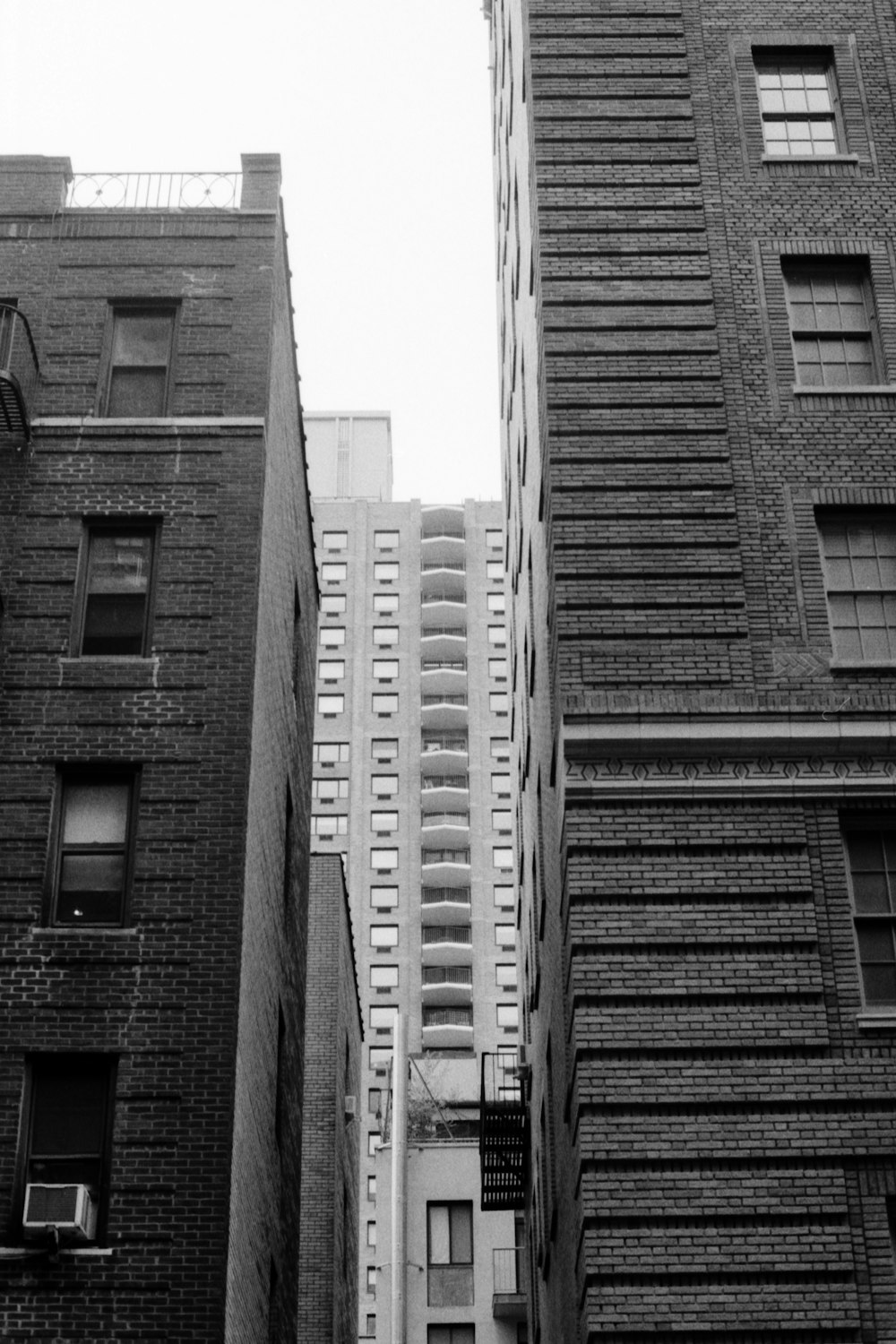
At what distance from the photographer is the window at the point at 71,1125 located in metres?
20.0

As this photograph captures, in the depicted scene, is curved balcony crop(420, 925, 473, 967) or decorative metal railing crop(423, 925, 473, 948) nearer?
curved balcony crop(420, 925, 473, 967)

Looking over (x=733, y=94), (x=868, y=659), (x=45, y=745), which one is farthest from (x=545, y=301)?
(x=45, y=745)

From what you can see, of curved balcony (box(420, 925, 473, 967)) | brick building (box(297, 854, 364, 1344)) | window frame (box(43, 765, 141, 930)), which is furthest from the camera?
curved balcony (box(420, 925, 473, 967))

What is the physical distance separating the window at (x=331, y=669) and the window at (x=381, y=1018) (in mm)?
21367

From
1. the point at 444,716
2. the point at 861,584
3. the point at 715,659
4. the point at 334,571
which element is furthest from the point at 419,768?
the point at 715,659

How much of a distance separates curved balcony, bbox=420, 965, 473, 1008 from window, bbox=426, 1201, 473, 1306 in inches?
1538

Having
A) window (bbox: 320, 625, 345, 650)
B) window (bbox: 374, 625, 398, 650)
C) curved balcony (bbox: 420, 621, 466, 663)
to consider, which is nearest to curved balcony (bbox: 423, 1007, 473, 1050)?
curved balcony (bbox: 420, 621, 466, 663)

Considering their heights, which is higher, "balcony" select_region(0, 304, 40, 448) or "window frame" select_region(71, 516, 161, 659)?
"balcony" select_region(0, 304, 40, 448)

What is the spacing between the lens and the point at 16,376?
80.3 feet

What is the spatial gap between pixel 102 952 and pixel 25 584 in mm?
5230

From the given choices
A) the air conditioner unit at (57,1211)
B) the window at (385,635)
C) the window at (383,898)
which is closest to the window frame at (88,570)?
the air conditioner unit at (57,1211)

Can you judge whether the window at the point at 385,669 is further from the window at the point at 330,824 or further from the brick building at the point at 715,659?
the brick building at the point at 715,659

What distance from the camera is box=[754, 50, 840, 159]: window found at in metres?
24.6

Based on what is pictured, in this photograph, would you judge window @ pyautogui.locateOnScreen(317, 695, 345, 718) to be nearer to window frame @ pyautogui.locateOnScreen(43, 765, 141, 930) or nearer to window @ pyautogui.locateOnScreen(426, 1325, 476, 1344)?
window @ pyautogui.locateOnScreen(426, 1325, 476, 1344)
